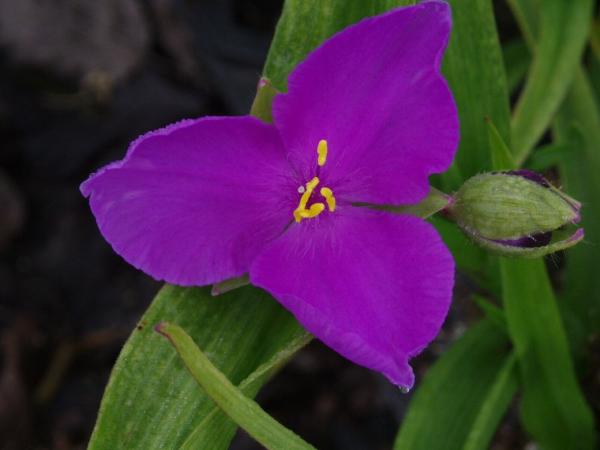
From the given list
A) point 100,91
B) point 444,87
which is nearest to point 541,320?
point 444,87

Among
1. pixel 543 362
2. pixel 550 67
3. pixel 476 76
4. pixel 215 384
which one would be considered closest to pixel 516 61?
pixel 550 67

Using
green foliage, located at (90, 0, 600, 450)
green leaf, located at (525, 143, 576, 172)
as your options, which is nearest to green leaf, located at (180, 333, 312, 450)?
green foliage, located at (90, 0, 600, 450)

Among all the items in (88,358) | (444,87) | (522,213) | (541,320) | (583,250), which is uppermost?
(444,87)

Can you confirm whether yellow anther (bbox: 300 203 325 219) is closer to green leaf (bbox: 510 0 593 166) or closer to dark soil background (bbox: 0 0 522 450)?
green leaf (bbox: 510 0 593 166)

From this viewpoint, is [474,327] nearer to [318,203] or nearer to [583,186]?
[583,186]

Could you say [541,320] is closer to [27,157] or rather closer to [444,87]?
[444,87]
